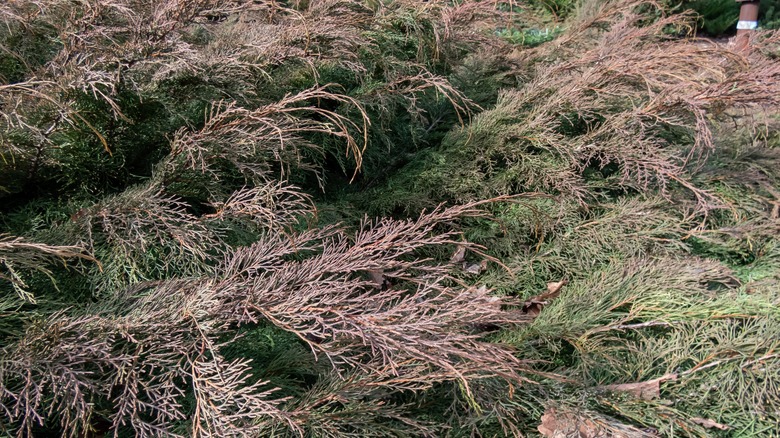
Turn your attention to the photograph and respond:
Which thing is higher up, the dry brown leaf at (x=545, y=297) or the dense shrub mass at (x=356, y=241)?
the dense shrub mass at (x=356, y=241)

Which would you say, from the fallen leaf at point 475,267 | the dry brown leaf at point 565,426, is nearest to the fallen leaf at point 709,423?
the dry brown leaf at point 565,426

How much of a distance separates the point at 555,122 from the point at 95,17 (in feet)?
5.31

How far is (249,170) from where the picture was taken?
1633 mm

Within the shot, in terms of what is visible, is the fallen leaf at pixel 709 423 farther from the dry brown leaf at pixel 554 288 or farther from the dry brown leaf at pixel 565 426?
the dry brown leaf at pixel 554 288

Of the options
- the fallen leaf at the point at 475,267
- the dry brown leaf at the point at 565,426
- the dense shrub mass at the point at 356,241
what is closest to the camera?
the dense shrub mass at the point at 356,241

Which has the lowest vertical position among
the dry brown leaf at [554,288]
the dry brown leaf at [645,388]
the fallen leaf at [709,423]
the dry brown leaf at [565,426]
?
the fallen leaf at [709,423]

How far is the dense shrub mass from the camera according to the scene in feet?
4.01

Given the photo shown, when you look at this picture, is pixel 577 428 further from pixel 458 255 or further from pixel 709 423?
pixel 458 255

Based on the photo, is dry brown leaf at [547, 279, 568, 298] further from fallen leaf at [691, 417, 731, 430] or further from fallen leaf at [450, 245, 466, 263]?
fallen leaf at [691, 417, 731, 430]

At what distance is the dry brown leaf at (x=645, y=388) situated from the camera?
1.47 meters

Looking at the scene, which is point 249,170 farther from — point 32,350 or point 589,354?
point 589,354

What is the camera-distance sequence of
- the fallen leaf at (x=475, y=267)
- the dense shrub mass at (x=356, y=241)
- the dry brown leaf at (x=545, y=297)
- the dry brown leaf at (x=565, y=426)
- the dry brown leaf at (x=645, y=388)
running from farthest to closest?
the fallen leaf at (x=475, y=267) < the dry brown leaf at (x=545, y=297) < the dry brown leaf at (x=645, y=388) < the dry brown leaf at (x=565, y=426) < the dense shrub mass at (x=356, y=241)

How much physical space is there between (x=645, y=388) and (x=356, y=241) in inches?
32.8

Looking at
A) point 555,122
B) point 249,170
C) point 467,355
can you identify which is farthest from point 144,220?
point 555,122
